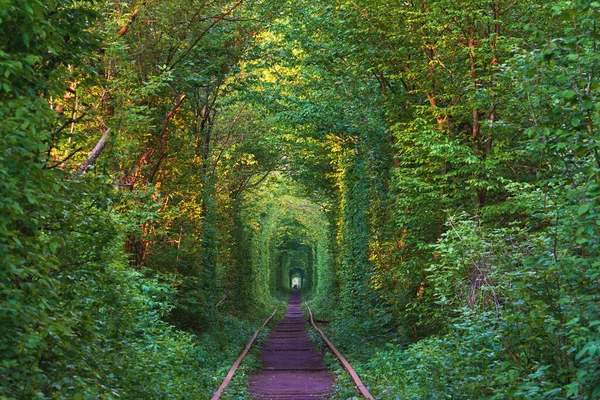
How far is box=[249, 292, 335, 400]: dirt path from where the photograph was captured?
10860mm

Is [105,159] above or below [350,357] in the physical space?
above

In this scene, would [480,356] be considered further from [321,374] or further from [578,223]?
[321,374]

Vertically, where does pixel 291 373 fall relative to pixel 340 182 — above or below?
below

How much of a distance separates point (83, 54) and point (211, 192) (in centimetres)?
1321

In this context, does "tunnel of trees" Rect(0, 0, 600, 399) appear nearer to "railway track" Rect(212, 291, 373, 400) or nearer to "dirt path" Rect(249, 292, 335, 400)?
"railway track" Rect(212, 291, 373, 400)

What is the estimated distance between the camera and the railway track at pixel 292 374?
10.6 meters

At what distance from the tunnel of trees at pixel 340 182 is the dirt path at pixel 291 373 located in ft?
2.48

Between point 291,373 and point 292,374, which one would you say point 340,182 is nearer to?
point 291,373

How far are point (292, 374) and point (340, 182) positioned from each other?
12844 millimetres

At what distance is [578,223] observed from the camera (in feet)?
15.2

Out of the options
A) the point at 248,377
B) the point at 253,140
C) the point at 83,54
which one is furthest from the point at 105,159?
the point at 253,140

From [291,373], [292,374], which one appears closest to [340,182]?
[291,373]

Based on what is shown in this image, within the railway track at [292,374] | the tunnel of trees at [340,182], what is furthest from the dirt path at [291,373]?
the tunnel of trees at [340,182]

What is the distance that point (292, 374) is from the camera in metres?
13.6
